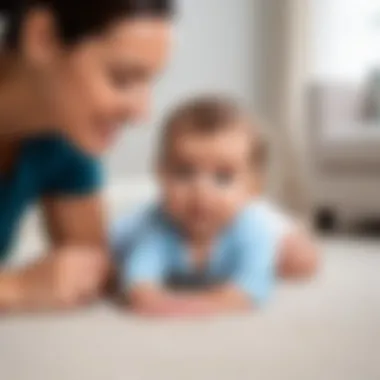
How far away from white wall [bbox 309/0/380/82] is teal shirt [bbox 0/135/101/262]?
0.53m

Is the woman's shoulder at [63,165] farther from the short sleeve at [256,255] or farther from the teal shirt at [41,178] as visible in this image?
the short sleeve at [256,255]

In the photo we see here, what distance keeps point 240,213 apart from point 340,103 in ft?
1.50

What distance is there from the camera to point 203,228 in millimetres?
703

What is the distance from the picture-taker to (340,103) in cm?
112

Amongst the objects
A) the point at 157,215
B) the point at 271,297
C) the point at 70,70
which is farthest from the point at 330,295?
the point at 70,70

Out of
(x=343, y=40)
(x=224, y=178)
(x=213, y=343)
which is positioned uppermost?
(x=343, y=40)

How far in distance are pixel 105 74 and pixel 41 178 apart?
Answer: 0.10 metres

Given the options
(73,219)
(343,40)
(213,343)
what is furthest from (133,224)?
(343,40)

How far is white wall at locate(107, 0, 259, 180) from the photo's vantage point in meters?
0.74

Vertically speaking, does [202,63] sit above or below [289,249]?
above

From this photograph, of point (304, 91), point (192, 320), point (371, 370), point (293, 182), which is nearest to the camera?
point (371, 370)

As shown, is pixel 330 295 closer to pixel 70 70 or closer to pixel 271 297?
pixel 271 297

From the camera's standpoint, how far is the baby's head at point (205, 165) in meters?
0.68

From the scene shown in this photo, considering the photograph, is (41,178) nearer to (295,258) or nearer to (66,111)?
(66,111)
